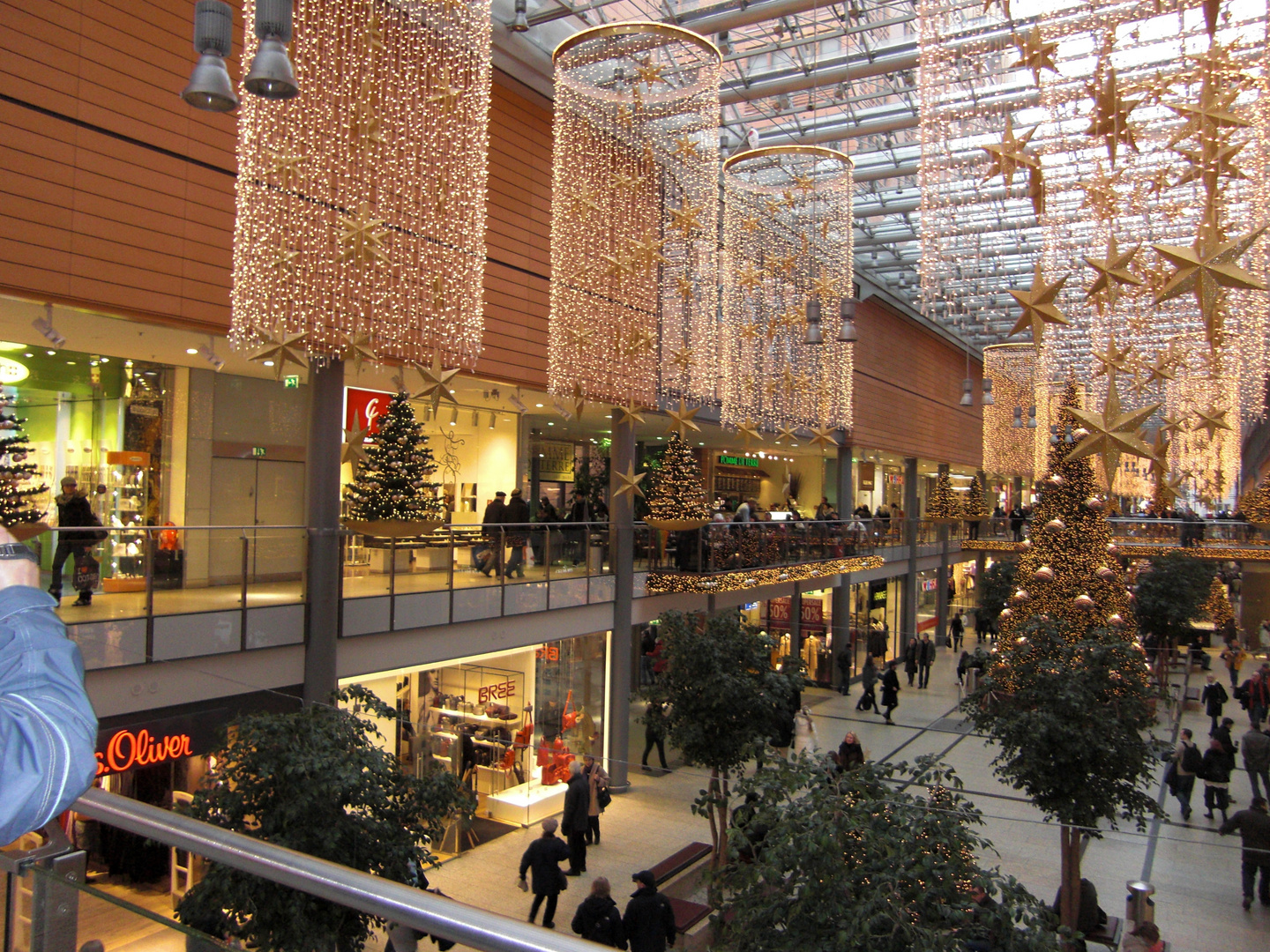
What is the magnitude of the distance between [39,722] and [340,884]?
1.78 ft

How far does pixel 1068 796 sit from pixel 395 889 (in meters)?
8.49

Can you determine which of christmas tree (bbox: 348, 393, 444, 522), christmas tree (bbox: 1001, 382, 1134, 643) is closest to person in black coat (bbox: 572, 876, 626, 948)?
christmas tree (bbox: 348, 393, 444, 522)

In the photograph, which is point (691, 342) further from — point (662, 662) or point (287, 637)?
point (287, 637)

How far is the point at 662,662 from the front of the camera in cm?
1128

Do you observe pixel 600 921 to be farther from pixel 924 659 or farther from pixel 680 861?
pixel 924 659

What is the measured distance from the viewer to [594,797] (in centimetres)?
1095

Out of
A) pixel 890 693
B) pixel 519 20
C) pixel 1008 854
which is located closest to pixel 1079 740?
pixel 1008 854

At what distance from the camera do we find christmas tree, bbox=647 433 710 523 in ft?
42.7

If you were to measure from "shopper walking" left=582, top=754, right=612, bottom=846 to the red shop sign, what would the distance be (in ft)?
21.4

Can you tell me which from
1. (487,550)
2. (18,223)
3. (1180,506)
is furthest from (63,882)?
(1180,506)

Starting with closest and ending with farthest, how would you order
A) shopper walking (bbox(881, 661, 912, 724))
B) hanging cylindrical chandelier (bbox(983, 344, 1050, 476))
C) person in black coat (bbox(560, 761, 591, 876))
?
1. person in black coat (bbox(560, 761, 591, 876))
2. shopper walking (bbox(881, 661, 912, 724))
3. hanging cylindrical chandelier (bbox(983, 344, 1050, 476))

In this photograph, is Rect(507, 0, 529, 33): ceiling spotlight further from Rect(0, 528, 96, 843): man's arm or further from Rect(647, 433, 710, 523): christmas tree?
Rect(0, 528, 96, 843): man's arm

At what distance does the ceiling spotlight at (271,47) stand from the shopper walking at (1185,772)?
1229cm

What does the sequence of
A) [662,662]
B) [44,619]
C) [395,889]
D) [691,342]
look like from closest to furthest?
1. [44,619]
2. [395,889]
3. [662,662]
4. [691,342]
